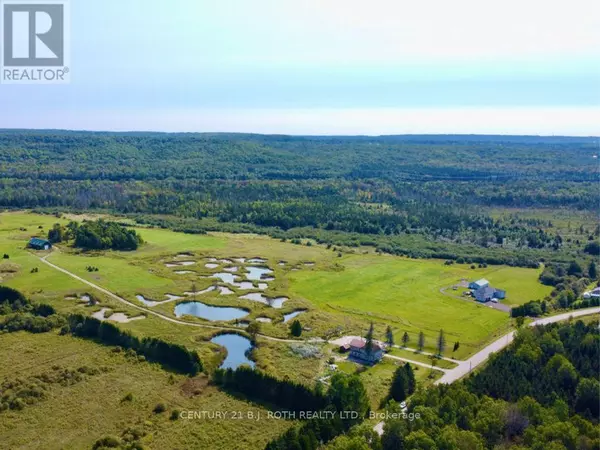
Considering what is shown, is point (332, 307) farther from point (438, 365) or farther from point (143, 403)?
point (143, 403)

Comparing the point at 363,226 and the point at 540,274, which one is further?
the point at 363,226

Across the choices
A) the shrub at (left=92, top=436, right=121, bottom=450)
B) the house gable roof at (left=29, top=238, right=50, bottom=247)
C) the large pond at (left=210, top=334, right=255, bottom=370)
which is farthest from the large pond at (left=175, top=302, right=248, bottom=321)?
the house gable roof at (left=29, top=238, right=50, bottom=247)

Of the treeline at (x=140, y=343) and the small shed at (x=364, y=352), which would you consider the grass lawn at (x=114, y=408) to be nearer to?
the treeline at (x=140, y=343)

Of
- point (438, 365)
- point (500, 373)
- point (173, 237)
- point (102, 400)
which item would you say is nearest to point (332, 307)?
point (438, 365)

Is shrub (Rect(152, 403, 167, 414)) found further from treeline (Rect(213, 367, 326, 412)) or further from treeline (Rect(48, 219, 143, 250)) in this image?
treeline (Rect(48, 219, 143, 250))

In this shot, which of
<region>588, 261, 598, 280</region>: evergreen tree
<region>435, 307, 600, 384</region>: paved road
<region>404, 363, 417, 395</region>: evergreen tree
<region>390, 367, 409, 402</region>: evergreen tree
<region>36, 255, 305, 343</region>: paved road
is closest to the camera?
<region>390, 367, 409, 402</region>: evergreen tree

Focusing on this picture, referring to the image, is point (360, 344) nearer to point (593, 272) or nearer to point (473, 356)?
point (473, 356)
